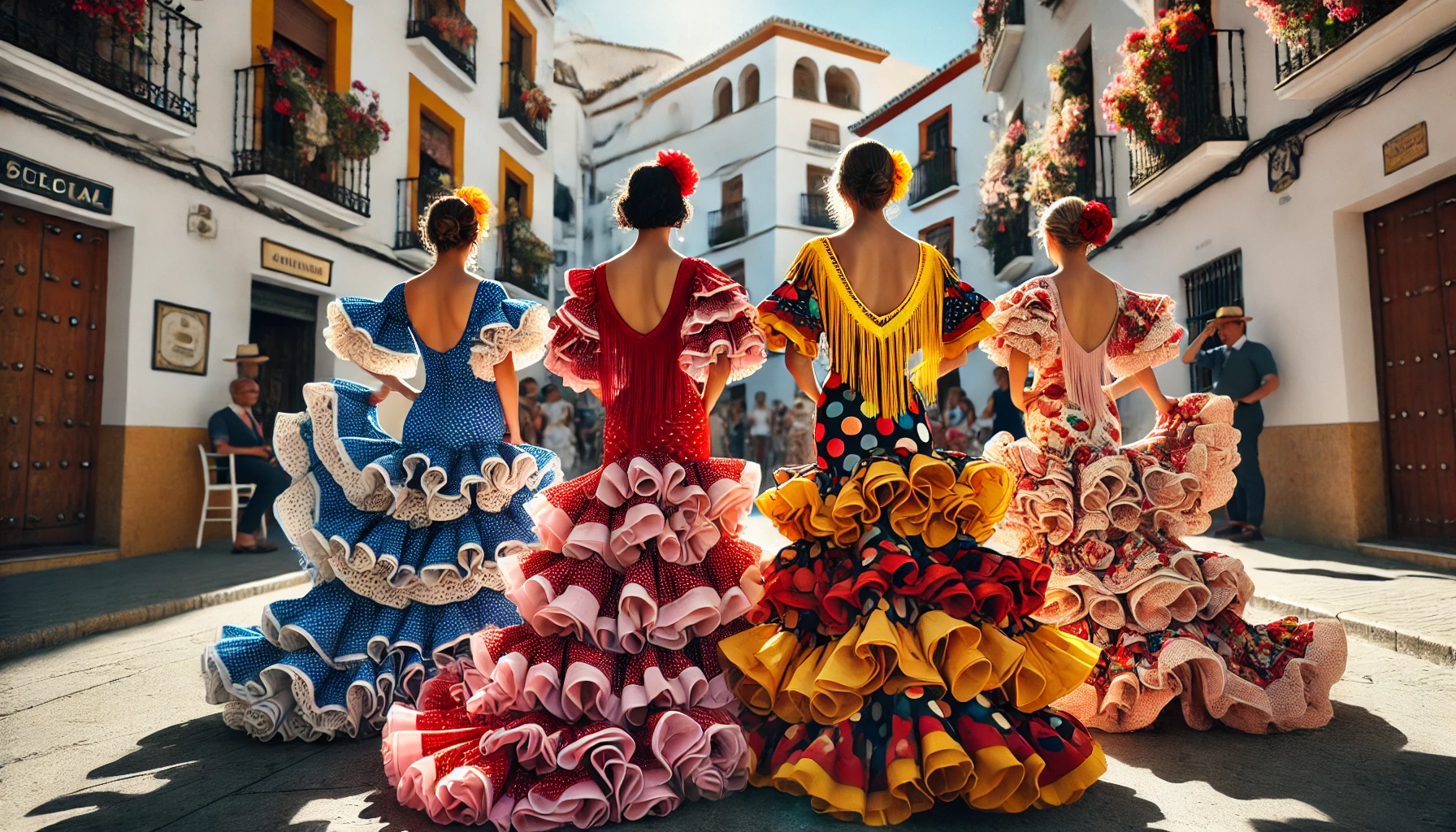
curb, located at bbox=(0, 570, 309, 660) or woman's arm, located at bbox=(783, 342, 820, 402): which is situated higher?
woman's arm, located at bbox=(783, 342, 820, 402)

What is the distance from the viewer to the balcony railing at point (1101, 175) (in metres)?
12.2

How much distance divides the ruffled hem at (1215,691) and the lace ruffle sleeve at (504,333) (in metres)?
2.65

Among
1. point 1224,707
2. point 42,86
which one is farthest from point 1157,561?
point 42,86

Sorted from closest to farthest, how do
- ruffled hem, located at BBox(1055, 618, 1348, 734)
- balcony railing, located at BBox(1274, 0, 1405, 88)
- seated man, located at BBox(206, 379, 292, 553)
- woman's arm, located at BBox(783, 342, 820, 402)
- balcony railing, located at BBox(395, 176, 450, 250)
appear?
woman's arm, located at BBox(783, 342, 820, 402) → ruffled hem, located at BBox(1055, 618, 1348, 734) → balcony railing, located at BBox(1274, 0, 1405, 88) → seated man, located at BBox(206, 379, 292, 553) → balcony railing, located at BBox(395, 176, 450, 250)

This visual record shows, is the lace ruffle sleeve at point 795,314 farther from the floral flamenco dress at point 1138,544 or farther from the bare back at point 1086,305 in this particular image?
the bare back at point 1086,305

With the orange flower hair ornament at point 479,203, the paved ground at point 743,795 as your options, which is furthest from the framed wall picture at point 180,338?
the orange flower hair ornament at point 479,203

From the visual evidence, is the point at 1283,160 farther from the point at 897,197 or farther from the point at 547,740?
the point at 547,740

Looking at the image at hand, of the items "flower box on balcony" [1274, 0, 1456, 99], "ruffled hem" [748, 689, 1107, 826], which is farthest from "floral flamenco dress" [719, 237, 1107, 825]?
"flower box on balcony" [1274, 0, 1456, 99]

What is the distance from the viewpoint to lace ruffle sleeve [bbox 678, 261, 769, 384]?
298cm

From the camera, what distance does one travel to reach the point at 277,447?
12.0 ft

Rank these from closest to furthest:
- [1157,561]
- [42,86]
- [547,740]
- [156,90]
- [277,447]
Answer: [547,740], [1157,561], [277,447], [42,86], [156,90]

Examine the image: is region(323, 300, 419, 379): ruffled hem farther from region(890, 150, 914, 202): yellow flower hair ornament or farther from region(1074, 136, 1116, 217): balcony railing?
region(1074, 136, 1116, 217): balcony railing

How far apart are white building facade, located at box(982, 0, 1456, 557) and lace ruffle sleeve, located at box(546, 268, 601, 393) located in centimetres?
640

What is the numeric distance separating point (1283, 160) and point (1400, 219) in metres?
1.40
